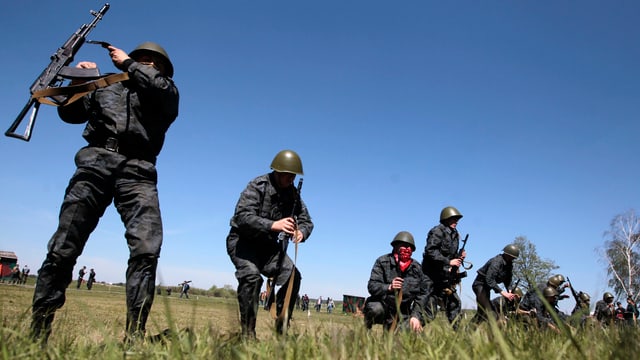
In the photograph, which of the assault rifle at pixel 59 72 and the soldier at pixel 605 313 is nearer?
the soldier at pixel 605 313

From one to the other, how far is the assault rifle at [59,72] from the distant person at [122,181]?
0.25 m

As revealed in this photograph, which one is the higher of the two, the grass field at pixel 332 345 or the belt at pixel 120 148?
the belt at pixel 120 148

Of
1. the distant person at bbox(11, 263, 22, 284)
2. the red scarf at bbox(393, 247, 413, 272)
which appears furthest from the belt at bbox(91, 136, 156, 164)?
the distant person at bbox(11, 263, 22, 284)

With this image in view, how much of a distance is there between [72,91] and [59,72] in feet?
2.45

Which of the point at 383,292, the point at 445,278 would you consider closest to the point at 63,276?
the point at 383,292

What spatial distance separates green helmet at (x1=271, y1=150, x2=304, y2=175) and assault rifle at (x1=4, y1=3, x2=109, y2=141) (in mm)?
1929

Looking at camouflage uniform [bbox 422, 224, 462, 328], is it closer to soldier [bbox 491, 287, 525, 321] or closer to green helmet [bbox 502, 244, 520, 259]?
soldier [bbox 491, 287, 525, 321]

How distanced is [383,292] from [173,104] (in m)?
4.21

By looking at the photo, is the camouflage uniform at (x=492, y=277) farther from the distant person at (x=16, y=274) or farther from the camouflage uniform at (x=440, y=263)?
the distant person at (x=16, y=274)

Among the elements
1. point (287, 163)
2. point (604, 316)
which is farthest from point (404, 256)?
point (287, 163)

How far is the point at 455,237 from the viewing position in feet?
28.7

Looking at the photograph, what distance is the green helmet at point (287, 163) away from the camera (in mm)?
4695

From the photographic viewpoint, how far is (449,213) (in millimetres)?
9062

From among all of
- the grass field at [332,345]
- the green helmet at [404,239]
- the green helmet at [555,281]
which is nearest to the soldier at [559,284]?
the green helmet at [555,281]
